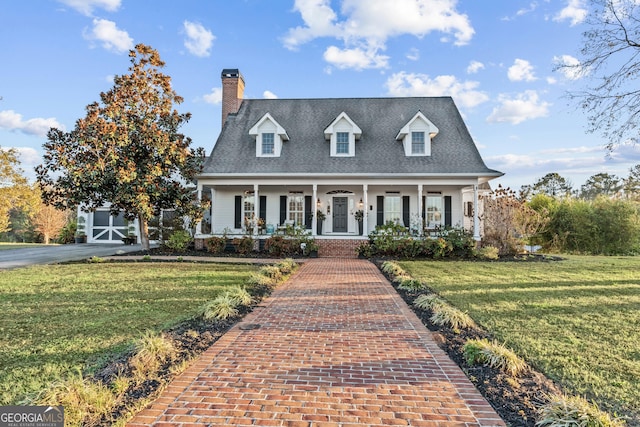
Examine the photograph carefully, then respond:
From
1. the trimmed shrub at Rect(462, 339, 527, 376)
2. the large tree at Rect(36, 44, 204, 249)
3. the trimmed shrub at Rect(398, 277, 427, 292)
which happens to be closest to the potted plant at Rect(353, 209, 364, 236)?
the large tree at Rect(36, 44, 204, 249)

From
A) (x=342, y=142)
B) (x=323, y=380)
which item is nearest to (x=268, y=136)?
(x=342, y=142)

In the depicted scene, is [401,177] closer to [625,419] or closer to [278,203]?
[278,203]

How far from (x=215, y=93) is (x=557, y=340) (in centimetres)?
2077

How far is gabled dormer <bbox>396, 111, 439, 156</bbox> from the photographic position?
55.5ft

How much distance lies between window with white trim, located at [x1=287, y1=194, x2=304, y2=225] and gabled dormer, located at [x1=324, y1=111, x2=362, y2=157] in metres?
2.77

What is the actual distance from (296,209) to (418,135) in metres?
7.01

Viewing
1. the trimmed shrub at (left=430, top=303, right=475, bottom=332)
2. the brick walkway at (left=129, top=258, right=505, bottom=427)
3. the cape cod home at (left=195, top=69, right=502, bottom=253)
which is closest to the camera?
the brick walkway at (left=129, top=258, right=505, bottom=427)

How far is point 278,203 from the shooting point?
1780 centimetres

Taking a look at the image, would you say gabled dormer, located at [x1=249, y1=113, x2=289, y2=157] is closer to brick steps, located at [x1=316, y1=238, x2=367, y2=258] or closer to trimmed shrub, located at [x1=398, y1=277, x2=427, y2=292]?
brick steps, located at [x1=316, y1=238, x2=367, y2=258]

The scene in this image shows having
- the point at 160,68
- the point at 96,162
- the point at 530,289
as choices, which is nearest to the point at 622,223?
the point at 530,289

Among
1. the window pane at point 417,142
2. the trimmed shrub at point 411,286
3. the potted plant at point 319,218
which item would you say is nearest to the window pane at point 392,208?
the window pane at point 417,142

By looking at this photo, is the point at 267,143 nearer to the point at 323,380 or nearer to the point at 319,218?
the point at 319,218

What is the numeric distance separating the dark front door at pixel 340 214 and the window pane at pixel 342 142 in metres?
2.37

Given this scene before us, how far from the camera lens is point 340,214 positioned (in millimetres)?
17547
